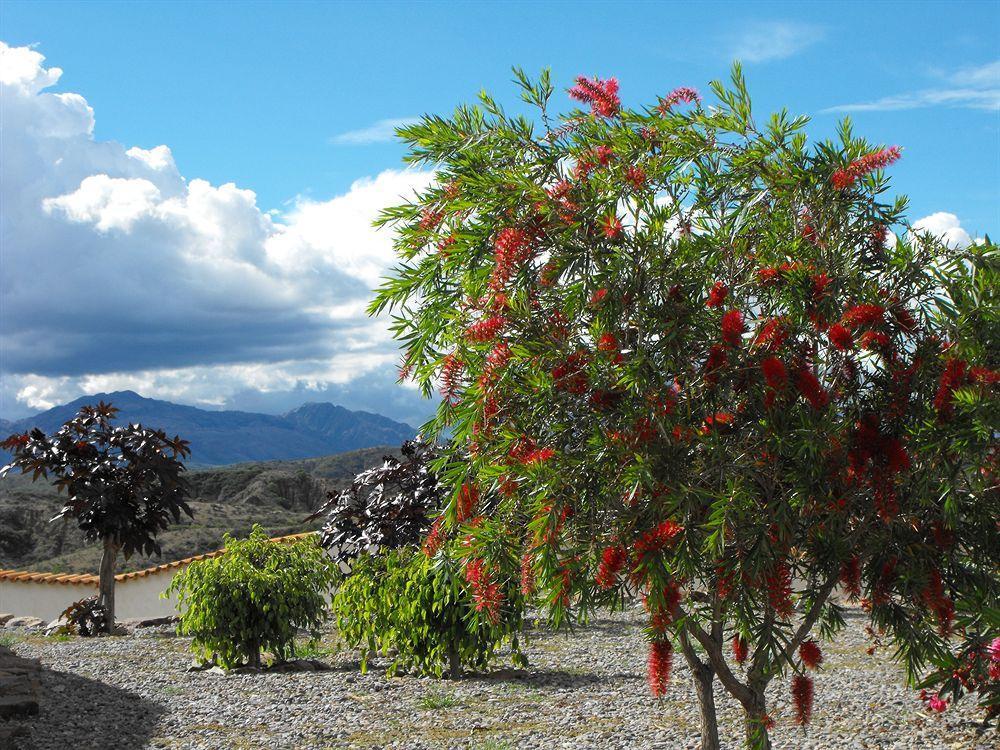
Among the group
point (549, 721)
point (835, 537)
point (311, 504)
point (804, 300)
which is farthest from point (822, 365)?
point (311, 504)

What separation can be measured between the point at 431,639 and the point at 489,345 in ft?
14.6

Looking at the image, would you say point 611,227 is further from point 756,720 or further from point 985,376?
point 756,720

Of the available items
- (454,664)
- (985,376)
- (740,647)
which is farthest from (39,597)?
(985,376)

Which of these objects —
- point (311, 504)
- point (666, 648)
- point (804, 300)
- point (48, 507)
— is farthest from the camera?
point (311, 504)

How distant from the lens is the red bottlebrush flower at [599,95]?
153 inches

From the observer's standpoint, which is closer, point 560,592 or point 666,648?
point 560,592

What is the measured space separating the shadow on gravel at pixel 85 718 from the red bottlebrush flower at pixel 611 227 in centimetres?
465

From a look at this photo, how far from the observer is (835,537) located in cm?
370

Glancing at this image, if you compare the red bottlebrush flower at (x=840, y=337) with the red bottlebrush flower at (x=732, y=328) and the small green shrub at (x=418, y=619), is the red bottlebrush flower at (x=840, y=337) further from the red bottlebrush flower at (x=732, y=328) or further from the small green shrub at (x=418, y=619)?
the small green shrub at (x=418, y=619)

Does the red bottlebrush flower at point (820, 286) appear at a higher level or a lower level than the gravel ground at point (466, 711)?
higher

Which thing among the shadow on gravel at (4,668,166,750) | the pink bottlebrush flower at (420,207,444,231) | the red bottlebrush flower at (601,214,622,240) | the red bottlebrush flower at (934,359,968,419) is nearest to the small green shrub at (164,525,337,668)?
the shadow on gravel at (4,668,166,750)

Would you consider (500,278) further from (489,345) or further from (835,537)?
(835,537)

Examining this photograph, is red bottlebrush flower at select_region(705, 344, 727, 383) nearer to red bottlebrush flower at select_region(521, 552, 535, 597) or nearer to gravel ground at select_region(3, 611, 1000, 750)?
red bottlebrush flower at select_region(521, 552, 535, 597)

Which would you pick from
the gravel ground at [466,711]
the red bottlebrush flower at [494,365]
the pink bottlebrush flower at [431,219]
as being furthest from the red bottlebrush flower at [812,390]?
the gravel ground at [466,711]
